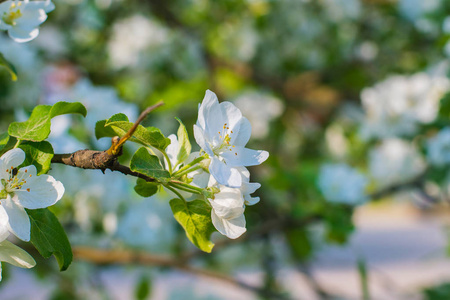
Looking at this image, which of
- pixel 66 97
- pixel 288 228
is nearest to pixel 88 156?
pixel 66 97

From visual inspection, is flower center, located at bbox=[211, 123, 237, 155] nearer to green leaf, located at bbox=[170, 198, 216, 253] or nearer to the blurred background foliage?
green leaf, located at bbox=[170, 198, 216, 253]

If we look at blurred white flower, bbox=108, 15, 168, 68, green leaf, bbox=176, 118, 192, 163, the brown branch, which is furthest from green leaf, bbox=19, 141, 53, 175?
blurred white flower, bbox=108, 15, 168, 68

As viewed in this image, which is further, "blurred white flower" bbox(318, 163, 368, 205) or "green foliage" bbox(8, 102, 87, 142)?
"blurred white flower" bbox(318, 163, 368, 205)

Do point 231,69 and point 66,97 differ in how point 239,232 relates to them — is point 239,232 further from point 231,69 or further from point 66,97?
point 231,69

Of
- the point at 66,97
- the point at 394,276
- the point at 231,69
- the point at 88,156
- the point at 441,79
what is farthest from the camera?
the point at 394,276

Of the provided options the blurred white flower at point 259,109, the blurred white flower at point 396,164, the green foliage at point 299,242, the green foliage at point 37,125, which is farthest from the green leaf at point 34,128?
the blurred white flower at point 259,109

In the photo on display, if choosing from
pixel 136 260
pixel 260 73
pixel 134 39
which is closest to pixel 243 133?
pixel 136 260

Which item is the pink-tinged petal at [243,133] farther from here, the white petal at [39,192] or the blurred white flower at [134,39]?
the blurred white flower at [134,39]
